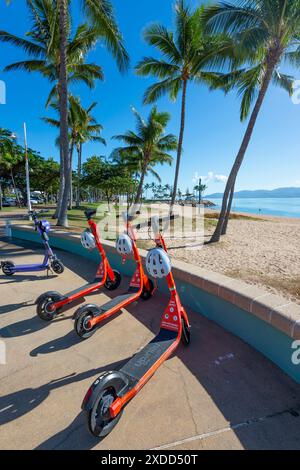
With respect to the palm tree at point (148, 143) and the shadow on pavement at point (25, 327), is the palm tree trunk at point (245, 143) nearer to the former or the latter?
the shadow on pavement at point (25, 327)

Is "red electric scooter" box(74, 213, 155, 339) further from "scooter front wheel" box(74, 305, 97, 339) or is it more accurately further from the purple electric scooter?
the purple electric scooter

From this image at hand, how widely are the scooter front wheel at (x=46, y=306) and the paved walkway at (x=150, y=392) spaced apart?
0.39ft

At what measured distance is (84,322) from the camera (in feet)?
9.91

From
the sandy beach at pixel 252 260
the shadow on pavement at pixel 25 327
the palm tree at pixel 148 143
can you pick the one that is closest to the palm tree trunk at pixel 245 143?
the sandy beach at pixel 252 260

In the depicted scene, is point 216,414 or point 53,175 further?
point 53,175

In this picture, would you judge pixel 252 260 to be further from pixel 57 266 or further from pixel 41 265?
pixel 41 265

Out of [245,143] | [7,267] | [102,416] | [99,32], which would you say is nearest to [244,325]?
[102,416]

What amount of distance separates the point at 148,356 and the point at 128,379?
0.40 metres

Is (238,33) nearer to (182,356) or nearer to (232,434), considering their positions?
(182,356)

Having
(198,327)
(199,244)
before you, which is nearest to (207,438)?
(198,327)

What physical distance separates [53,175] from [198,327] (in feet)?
124

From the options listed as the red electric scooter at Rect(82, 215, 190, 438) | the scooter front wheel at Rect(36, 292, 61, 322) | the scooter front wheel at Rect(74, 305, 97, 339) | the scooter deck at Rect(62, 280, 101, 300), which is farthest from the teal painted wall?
the scooter front wheel at Rect(36, 292, 61, 322)

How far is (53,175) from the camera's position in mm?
35844

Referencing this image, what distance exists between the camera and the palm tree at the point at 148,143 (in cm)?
2116
